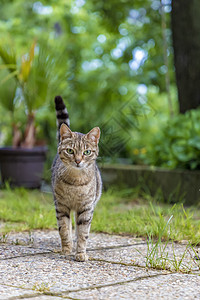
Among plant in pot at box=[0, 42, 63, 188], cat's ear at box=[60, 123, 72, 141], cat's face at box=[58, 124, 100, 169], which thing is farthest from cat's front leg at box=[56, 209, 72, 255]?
plant in pot at box=[0, 42, 63, 188]

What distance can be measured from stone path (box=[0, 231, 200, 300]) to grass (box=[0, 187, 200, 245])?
16 cm

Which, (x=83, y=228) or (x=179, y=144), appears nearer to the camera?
(x=83, y=228)

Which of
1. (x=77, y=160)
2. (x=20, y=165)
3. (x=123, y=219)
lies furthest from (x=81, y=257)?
(x=20, y=165)

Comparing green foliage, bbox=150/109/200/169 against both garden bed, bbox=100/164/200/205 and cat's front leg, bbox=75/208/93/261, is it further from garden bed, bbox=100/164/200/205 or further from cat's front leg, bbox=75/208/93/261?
cat's front leg, bbox=75/208/93/261

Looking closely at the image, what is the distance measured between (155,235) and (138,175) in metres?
2.55

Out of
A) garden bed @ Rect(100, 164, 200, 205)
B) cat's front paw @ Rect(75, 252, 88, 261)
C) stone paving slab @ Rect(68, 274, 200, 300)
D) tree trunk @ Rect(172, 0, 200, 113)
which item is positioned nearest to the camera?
stone paving slab @ Rect(68, 274, 200, 300)

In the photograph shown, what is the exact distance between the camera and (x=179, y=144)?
5715mm

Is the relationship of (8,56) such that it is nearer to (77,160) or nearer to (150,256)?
(77,160)

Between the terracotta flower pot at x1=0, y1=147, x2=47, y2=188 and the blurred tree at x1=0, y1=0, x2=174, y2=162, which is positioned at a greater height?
the blurred tree at x1=0, y1=0, x2=174, y2=162

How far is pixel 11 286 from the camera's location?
2.34 m

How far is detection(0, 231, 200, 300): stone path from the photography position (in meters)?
2.26

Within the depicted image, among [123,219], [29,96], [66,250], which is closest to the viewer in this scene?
[66,250]

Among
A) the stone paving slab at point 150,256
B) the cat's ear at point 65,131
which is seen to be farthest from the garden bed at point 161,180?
the cat's ear at point 65,131

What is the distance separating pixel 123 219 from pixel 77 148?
1.23 metres
